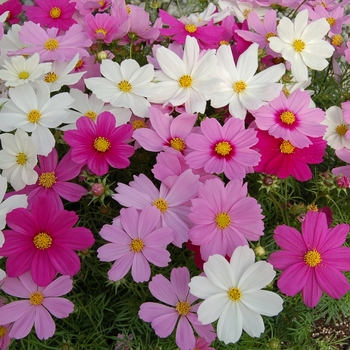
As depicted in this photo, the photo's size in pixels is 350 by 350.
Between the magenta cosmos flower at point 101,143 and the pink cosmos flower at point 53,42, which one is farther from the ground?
the pink cosmos flower at point 53,42

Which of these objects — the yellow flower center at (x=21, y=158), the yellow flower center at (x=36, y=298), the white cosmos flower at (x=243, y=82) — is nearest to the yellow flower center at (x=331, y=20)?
the white cosmos flower at (x=243, y=82)

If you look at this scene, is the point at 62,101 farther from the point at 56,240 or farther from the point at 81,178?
the point at 56,240

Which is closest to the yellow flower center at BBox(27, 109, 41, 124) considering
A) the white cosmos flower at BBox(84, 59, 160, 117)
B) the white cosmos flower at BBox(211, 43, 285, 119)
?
the white cosmos flower at BBox(84, 59, 160, 117)

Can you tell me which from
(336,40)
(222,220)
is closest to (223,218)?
(222,220)

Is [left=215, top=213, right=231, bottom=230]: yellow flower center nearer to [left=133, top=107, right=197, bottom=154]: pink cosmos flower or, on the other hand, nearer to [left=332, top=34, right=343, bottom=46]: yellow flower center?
[left=133, top=107, right=197, bottom=154]: pink cosmos flower

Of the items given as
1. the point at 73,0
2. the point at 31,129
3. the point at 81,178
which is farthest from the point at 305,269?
the point at 73,0

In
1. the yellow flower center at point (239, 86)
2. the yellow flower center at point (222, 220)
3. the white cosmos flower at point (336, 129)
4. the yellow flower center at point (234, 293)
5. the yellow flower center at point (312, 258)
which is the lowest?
the yellow flower center at point (234, 293)

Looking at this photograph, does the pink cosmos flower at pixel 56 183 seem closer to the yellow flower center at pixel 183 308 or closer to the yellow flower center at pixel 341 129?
the yellow flower center at pixel 183 308
